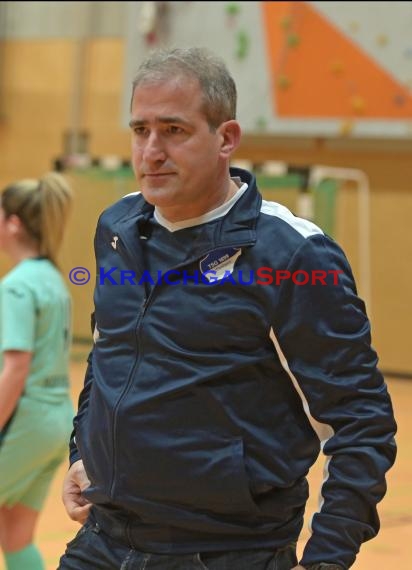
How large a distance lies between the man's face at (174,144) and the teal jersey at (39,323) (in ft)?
4.71

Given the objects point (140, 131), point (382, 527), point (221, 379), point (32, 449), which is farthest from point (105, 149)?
point (221, 379)

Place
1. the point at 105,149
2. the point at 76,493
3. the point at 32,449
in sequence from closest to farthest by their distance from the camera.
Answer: the point at 76,493 → the point at 32,449 → the point at 105,149

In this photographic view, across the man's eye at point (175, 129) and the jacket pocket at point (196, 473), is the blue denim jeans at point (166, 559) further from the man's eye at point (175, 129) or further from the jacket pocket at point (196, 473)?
the man's eye at point (175, 129)

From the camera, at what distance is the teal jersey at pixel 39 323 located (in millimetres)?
3486

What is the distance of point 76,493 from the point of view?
243cm

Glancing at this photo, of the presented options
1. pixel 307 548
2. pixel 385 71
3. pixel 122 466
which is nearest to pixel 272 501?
pixel 307 548

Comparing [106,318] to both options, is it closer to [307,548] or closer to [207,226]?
[207,226]

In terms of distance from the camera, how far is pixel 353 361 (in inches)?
81.5

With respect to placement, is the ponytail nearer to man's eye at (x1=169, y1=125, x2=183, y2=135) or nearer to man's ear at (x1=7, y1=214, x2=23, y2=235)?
man's ear at (x1=7, y1=214, x2=23, y2=235)

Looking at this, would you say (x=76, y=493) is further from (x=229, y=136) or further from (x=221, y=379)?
(x=229, y=136)

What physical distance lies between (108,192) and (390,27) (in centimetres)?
350

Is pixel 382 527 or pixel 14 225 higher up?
pixel 14 225

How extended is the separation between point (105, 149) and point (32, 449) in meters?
9.70

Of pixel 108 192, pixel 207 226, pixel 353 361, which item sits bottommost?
pixel 108 192
